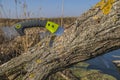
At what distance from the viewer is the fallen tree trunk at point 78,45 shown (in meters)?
2.19

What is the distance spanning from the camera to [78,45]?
231cm

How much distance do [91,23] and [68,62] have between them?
37 cm

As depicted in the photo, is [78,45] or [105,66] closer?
[78,45]

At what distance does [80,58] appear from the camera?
237 cm

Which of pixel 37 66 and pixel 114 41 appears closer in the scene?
pixel 114 41

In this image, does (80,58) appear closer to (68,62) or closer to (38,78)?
(68,62)

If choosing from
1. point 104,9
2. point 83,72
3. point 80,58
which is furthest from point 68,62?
point 83,72

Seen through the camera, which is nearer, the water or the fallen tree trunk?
the fallen tree trunk

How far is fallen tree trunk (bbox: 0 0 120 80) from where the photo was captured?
7.19 ft

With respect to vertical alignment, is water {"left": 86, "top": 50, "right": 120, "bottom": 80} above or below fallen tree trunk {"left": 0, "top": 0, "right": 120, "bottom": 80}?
below

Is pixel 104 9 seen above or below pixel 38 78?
above

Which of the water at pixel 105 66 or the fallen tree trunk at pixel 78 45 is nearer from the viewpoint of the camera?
the fallen tree trunk at pixel 78 45

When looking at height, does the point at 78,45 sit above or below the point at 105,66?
above

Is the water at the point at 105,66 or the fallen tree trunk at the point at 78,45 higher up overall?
the fallen tree trunk at the point at 78,45
